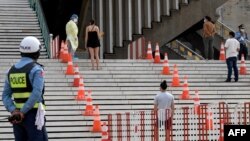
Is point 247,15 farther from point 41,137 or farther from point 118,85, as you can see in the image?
point 41,137

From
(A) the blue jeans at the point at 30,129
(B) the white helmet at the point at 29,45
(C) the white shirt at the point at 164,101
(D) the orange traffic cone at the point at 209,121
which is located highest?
(B) the white helmet at the point at 29,45

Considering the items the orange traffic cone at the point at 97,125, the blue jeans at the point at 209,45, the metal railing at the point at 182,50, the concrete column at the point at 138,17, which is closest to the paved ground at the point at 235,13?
the metal railing at the point at 182,50

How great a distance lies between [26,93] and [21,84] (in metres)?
0.12

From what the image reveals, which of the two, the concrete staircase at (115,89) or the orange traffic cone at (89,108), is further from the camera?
the orange traffic cone at (89,108)

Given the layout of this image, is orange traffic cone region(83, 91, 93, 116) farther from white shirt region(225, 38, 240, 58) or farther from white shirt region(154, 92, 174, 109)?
white shirt region(225, 38, 240, 58)

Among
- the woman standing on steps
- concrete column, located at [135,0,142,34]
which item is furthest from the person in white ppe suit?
concrete column, located at [135,0,142,34]

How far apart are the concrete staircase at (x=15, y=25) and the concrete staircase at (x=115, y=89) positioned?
9.65 feet

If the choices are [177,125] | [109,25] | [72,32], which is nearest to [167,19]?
[109,25]

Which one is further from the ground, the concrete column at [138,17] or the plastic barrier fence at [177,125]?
the concrete column at [138,17]

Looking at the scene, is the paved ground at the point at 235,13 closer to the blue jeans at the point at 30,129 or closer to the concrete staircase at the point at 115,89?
the concrete staircase at the point at 115,89

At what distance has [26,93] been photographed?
28.7ft

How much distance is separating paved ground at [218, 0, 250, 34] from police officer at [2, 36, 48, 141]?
42447mm

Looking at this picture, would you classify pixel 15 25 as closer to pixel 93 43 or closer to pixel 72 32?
pixel 72 32

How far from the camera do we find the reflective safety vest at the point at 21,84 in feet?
28.6
